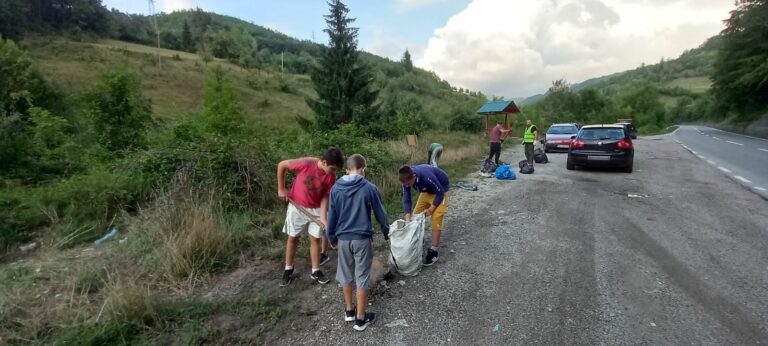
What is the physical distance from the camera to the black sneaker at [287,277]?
3861mm

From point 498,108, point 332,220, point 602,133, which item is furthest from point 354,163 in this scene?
point 498,108

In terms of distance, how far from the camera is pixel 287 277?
391 cm

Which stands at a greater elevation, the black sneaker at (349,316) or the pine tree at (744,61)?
the pine tree at (744,61)

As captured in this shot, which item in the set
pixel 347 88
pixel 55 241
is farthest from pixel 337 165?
pixel 347 88

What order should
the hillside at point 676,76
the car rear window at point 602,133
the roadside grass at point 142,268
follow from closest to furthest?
the roadside grass at point 142,268, the car rear window at point 602,133, the hillside at point 676,76

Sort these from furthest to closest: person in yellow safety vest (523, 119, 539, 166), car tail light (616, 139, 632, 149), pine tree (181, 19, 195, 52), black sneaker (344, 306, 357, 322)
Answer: pine tree (181, 19, 195, 52), person in yellow safety vest (523, 119, 539, 166), car tail light (616, 139, 632, 149), black sneaker (344, 306, 357, 322)

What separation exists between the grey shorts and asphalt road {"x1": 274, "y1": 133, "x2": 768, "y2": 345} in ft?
1.33

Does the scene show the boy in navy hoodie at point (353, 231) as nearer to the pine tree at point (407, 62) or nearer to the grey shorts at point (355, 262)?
the grey shorts at point (355, 262)

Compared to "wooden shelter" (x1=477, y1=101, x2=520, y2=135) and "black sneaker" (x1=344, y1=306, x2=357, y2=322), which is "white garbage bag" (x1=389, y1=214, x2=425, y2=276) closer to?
"black sneaker" (x1=344, y1=306, x2=357, y2=322)

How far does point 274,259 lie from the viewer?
4.50m

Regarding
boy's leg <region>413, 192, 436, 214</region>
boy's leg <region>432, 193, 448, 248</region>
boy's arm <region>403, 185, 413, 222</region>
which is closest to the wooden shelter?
boy's leg <region>413, 192, 436, 214</region>

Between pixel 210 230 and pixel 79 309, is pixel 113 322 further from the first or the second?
pixel 210 230

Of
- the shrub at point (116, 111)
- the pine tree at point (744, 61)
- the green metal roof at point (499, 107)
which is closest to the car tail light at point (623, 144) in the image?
the green metal roof at point (499, 107)

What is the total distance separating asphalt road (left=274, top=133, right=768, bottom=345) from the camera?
2.92 m
